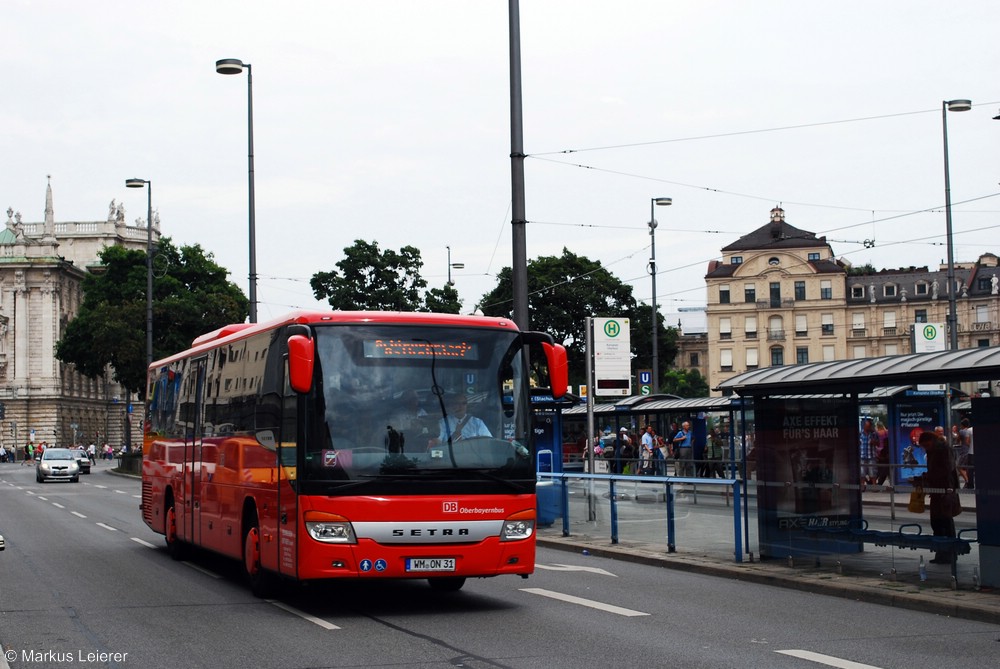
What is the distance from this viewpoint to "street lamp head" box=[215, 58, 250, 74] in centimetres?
2977

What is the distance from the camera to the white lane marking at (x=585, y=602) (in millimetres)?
12805

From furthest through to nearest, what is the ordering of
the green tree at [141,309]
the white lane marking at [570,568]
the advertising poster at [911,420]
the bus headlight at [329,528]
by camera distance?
1. the green tree at [141,309]
2. the advertising poster at [911,420]
3. the white lane marking at [570,568]
4. the bus headlight at [329,528]

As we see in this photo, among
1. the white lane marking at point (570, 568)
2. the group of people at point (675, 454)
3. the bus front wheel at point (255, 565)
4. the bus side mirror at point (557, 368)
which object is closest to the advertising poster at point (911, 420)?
the group of people at point (675, 454)

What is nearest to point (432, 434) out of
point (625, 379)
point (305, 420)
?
point (305, 420)

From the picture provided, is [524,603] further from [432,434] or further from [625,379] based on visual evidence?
[625,379]

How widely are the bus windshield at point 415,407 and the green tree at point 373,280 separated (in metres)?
46.7

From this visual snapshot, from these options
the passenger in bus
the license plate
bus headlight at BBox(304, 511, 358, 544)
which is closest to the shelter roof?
the passenger in bus

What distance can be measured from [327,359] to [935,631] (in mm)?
6077

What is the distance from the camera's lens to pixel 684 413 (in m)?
37.8

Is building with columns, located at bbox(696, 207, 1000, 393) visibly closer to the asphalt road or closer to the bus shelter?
the bus shelter

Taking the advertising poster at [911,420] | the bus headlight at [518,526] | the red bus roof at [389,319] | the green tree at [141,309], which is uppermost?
the green tree at [141,309]

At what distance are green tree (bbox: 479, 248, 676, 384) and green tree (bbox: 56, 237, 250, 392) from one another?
16482 mm

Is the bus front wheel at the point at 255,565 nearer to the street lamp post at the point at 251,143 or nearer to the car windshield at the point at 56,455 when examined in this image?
the street lamp post at the point at 251,143

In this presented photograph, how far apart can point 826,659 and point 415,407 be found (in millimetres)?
4695
